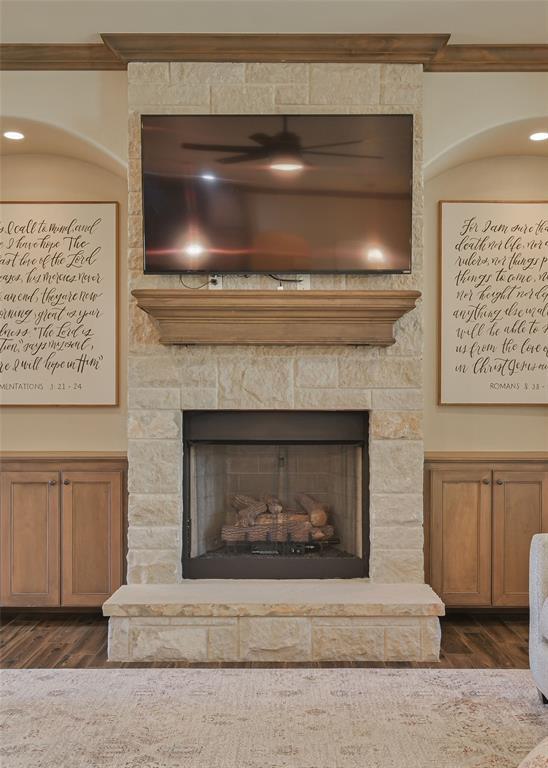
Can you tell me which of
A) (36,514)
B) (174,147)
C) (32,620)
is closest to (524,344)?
(174,147)

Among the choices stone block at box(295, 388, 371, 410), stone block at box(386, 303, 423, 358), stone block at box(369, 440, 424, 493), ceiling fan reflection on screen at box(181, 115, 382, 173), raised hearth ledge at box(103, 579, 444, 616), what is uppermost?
ceiling fan reflection on screen at box(181, 115, 382, 173)

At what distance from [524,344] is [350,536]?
1.50m

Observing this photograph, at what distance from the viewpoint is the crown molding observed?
3.11 meters

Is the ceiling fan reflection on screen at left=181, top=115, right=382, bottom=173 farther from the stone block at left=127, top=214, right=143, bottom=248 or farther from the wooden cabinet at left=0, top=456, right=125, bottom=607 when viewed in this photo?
the wooden cabinet at left=0, top=456, right=125, bottom=607

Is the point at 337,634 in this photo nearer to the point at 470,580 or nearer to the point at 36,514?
the point at 470,580

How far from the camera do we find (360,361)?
10.5 feet

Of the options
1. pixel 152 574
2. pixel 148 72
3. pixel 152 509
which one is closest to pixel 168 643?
pixel 152 574

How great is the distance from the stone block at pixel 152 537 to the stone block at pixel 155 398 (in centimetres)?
56

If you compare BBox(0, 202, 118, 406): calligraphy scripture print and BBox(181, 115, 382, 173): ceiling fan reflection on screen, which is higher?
BBox(181, 115, 382, 173): ceiling fan reflection on screen

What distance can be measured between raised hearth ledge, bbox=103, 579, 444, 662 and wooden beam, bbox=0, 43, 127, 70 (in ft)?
8.06

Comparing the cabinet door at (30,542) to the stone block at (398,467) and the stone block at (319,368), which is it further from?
the stone block at (398,467)

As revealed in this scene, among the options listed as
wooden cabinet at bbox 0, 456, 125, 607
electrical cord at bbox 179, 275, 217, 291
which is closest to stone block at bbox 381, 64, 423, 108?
electrical cord at bbox 179, 275, 217, 291

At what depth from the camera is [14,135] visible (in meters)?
3.56

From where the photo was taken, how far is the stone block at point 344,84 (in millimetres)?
3184
